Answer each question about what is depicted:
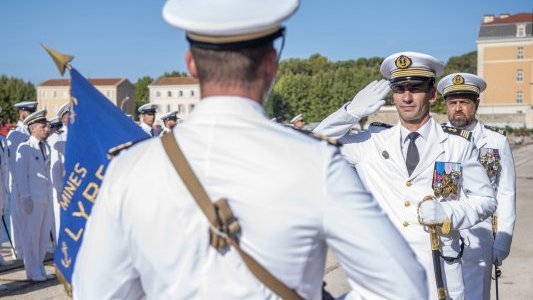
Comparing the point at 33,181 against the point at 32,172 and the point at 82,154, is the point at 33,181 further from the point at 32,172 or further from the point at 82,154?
the point at 82,154

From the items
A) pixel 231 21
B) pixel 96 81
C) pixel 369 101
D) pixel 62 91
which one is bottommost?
pixel 369 101

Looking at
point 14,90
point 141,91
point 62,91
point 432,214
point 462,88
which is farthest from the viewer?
point 141,91

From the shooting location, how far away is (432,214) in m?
4.14

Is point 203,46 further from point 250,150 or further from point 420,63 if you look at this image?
point 420,63

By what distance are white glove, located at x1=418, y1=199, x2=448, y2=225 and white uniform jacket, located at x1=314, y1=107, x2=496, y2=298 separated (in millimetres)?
128

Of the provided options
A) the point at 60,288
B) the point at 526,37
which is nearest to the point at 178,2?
the point at 60,288

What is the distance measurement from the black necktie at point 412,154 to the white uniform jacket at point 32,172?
7.05 meters

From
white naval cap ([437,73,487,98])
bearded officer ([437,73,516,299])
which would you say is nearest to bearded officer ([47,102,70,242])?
white naval cap ([437,73,487,98])

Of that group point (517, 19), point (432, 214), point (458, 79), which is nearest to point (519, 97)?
point (517, 19)

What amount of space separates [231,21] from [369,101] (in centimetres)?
264

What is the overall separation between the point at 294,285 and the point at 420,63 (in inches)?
120

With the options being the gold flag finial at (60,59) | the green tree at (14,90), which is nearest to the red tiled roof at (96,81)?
the green tree at (14,90)

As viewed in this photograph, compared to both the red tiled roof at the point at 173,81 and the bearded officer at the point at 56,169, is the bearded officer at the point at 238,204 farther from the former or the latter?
the red tiled roof at the point at 173,81

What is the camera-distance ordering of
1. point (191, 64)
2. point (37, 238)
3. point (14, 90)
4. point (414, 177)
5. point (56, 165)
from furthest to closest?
point (14, 90) → point (56, 165) → point (37, 238) → point (414, 177) → point (191, 64)
